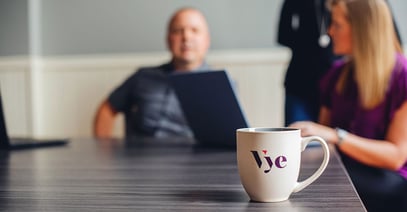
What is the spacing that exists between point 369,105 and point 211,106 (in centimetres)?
47

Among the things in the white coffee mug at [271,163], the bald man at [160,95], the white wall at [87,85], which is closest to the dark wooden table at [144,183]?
the white coffee mug at [271,163]

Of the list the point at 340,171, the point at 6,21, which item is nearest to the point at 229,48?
the point at 6,21

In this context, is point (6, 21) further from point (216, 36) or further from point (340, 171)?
point (340, 171)

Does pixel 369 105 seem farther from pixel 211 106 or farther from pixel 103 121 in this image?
pixel 103 121

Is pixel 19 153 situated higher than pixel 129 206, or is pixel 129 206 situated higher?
pixel 129 206

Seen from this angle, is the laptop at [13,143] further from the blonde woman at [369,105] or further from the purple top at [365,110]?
the purple top at [365,110]

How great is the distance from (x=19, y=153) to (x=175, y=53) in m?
1.17

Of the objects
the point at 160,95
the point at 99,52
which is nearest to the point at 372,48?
the point at 160,95

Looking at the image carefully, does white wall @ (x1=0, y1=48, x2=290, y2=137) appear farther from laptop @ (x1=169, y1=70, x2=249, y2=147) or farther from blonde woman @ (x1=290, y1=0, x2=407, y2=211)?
laptop @ (x1=169, y1=70, x2=249, y2=147)

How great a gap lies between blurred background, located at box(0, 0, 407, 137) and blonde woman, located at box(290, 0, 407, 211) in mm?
871

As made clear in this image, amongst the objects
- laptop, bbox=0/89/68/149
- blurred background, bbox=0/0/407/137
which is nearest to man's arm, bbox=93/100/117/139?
blurred background, bbox=0/0/407/137

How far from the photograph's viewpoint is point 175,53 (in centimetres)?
229

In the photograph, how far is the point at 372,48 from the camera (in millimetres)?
1531

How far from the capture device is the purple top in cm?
145
